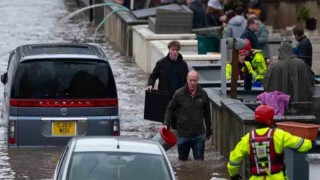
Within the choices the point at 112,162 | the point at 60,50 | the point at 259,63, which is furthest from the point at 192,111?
the point at 112,162

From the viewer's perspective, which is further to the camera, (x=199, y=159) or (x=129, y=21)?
(x=129, y=21)

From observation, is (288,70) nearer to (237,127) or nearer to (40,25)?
(237,127)

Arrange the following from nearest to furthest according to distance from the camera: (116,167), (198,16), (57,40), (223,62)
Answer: (116,167) < (223,62) < (198,16) < (57,40)

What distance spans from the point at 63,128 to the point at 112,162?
573 centimetres

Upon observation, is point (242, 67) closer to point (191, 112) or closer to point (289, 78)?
point (289, 78)

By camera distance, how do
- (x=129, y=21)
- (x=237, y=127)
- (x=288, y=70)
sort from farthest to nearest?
(x=129, y=21)
(x=288, y=70)
(x=237, y=127)

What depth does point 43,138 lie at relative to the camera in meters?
17.4

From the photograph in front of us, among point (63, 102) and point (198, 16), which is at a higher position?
point (63, 102)

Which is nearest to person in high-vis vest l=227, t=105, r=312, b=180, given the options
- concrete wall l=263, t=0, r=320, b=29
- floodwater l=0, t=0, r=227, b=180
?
floodwater l=0, t=0, r=227, b=180

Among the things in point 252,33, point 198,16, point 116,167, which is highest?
point 116,167

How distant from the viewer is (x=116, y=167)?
1167 cm

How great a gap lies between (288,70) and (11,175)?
4202 millimetres

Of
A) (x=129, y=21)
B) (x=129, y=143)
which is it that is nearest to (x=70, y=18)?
(x=129, y=21)

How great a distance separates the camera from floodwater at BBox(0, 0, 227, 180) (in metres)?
16.8
